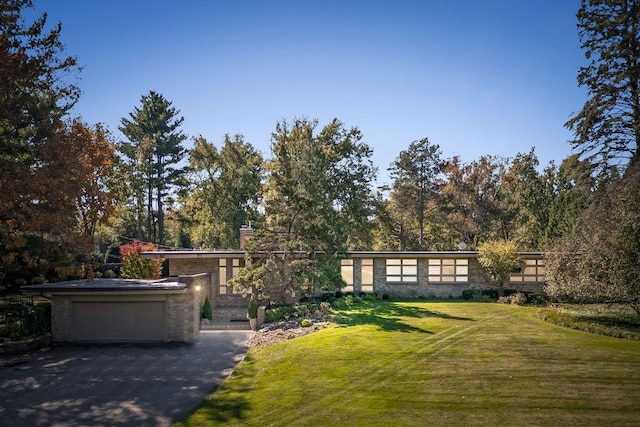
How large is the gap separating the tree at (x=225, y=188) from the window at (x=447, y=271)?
69.0 feet

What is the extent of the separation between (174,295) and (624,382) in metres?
16.6

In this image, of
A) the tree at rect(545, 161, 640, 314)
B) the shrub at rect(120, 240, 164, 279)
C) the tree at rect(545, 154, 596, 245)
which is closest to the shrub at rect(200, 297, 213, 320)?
the shrub at rect(120, 240, 164, 279)

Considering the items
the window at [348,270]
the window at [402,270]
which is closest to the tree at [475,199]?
the window at [402,270]

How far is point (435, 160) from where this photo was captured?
46.0m

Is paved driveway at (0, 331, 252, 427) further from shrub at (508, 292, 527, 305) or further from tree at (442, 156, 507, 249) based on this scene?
tree at (442, 156, 507, 249)

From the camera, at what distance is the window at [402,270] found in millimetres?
29594

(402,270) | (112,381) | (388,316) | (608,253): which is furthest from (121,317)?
(608,253)

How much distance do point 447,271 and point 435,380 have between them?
17986 millimetres

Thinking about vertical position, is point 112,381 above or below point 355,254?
below

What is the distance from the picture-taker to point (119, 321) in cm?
1892

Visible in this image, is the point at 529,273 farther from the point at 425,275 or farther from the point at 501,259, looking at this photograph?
the point at 425,275

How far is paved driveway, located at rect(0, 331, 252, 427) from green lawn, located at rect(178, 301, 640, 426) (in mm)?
1020

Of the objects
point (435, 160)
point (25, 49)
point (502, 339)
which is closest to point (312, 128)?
point (435, 160)

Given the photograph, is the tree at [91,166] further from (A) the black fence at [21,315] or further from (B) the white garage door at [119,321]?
(B) the white garage door at [119,321]
